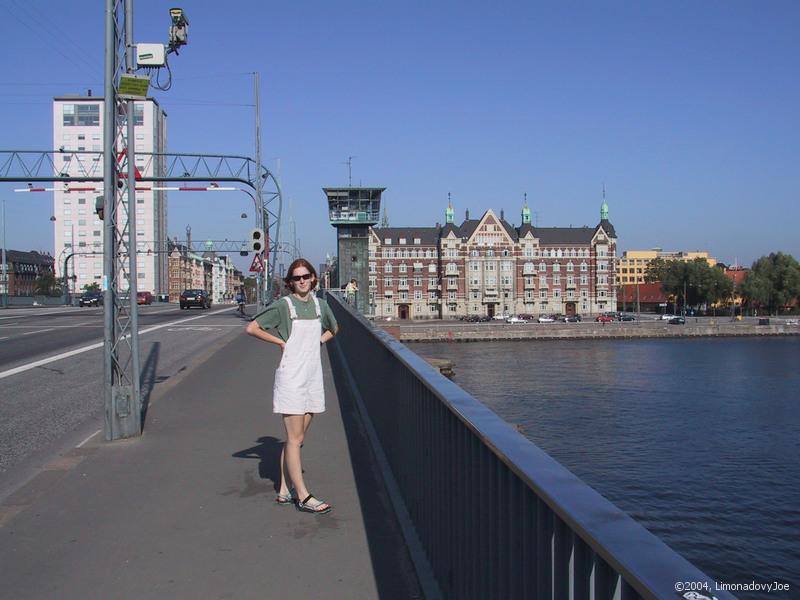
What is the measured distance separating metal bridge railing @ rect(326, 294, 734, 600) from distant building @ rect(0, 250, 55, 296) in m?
142

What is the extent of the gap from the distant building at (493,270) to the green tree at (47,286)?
57080 mm

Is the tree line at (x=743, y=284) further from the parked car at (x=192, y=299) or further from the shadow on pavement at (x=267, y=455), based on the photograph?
the shadow on pavement at (x=267, y=455)

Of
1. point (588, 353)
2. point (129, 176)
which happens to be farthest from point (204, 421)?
point (588, 353)

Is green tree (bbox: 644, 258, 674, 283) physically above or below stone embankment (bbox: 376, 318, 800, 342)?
above

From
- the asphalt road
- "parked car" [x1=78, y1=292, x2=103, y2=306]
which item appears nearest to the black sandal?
the asphalt road

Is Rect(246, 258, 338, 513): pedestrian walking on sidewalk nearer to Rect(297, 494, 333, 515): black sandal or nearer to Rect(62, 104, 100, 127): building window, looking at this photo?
Rect(297, 494, 333, 515): black sandal

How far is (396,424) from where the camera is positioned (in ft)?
20.0

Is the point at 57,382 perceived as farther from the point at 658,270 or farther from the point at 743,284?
the point at 658,270

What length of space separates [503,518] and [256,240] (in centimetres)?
2462

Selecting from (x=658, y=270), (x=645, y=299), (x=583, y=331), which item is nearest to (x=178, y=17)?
(x=583, y=331)

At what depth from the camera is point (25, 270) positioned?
14400 cm

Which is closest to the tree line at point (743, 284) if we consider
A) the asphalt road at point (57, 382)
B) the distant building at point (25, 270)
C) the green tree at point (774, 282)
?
the green tree at point (774, 282)

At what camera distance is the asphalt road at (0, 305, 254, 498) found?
339 inches

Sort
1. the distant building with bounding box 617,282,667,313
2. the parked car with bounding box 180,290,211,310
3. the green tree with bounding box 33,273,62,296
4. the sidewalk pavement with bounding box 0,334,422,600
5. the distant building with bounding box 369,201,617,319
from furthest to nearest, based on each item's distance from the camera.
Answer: the distant building with bounding box 617,282,667,313 → the green tree with bounding box 33,273,62,296 → the distant building with bounding box 369,201,617,319 → the parked car with bounding box 180,290,211,310 → the sidewalk pavement with bounding box 0,334,422,600
